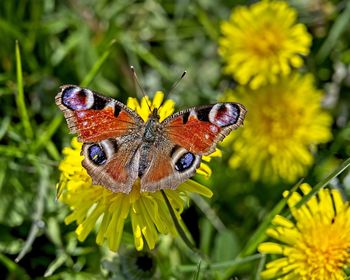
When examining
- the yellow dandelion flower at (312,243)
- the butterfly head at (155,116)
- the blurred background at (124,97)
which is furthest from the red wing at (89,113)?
the yellow dandelion flower at (312,243)

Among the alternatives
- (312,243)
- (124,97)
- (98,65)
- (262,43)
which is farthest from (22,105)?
(312,243)

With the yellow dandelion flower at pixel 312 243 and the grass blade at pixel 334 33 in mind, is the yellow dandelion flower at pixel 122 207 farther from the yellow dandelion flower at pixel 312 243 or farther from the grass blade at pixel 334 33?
the grass blade at pixel 334 33

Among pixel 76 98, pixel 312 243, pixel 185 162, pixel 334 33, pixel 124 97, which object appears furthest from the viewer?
pixel 124 97

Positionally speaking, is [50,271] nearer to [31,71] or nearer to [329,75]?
[31,71]

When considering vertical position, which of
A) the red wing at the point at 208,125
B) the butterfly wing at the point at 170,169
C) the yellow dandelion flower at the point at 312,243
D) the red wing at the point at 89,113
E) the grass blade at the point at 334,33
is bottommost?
the yellow dandelion flower at the point at 312,243

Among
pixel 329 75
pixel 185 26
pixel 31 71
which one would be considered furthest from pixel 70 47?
pixel 329 75

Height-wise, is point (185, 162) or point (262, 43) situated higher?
point (185, 162)

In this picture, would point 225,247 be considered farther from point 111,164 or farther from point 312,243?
point 111,164

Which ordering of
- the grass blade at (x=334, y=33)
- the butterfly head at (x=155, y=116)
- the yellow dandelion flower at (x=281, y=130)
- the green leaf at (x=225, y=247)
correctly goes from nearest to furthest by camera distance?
the butterfly head at (x=155, y=116) → the green leaf at (x=225, y=247) → the yellow dandelion flower at (x=281, y=130) → the grass blade at (x=334, y=33)
